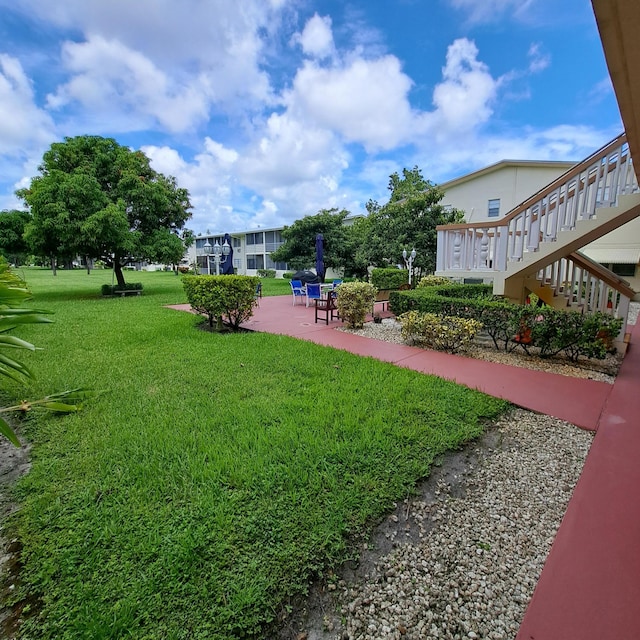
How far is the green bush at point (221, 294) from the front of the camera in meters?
6.91

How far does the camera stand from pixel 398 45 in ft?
27.2

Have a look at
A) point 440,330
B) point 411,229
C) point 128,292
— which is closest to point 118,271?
point 128,292

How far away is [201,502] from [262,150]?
21249 mm

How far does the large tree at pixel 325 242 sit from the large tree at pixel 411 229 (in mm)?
2376

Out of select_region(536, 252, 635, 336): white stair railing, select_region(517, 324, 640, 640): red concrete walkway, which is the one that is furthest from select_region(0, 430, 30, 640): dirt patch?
select_region(536, 252, 635, 336): white stair railing

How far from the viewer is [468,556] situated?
1.82 meters

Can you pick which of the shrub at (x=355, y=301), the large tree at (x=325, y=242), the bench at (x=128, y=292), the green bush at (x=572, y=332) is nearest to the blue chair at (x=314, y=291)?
the shrub at (x=355, y=301)

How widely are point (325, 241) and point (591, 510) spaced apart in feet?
60.5

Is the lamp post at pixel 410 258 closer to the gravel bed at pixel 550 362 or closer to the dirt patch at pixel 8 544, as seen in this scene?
the gravel bed at pixel 550 362

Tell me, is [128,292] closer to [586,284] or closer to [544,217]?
[544,217]

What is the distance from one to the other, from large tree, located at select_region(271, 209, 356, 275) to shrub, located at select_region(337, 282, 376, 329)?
478 inches

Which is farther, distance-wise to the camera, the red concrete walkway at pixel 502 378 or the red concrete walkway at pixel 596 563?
the red concrete walkway at pixel 502 378

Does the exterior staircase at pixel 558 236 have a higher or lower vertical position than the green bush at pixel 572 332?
higher

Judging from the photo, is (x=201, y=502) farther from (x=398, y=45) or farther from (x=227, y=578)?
(x=398, y=45)
